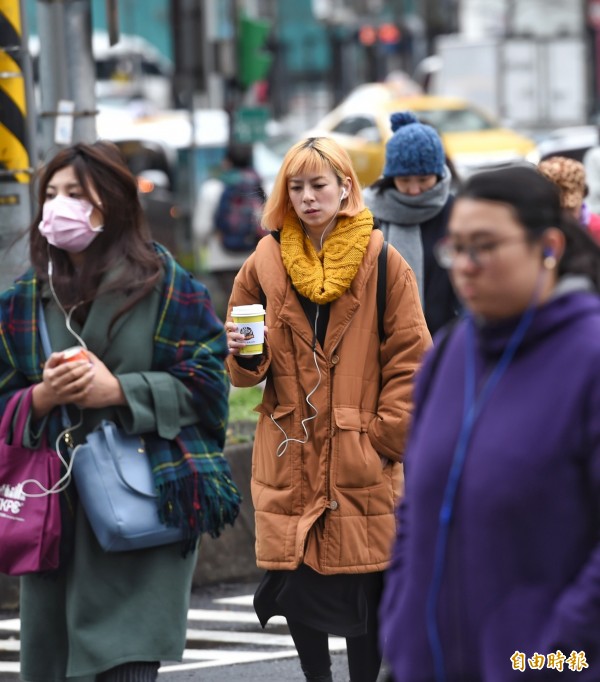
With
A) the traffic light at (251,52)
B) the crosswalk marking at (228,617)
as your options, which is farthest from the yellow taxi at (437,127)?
the crosswalk marking at (228,617)

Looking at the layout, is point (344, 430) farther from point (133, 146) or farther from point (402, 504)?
point (133, 146)

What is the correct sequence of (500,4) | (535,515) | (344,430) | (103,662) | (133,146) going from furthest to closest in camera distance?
(500,4) < (133,146) < (344,430) < (103,662) < (535,515)

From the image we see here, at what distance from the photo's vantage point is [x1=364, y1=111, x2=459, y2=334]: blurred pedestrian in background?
6.23 metres

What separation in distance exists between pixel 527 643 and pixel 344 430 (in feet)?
7.05

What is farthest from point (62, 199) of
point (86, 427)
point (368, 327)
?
point (368, 327)

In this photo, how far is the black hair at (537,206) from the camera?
2875 millimetres

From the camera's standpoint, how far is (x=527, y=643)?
Result: 2770mm

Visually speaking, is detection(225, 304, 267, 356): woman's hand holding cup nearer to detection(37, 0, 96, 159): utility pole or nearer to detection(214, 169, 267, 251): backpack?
detection(37, 0, 96, 159): utility pole

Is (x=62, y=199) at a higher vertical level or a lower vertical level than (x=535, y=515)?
higher

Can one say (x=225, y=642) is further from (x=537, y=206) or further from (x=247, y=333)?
(x=537, y=206)

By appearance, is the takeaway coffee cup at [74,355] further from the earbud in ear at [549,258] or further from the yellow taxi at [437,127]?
the yellow taxi at [437,127]

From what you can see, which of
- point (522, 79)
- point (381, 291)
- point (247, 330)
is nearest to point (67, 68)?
point (381, 291)

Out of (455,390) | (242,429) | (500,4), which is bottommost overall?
(242,429)

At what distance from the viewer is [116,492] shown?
439cm
